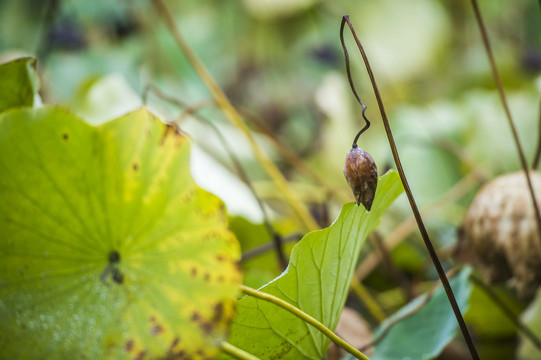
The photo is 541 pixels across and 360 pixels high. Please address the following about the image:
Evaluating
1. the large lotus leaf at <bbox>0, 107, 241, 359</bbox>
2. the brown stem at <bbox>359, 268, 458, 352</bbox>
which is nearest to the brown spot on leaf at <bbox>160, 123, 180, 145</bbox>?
the large lotus leaf at <bbox>0, 107, 241, 359</bbox>

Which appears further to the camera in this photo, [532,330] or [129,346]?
[532,330]

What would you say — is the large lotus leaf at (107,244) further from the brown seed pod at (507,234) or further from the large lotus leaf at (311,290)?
the brown seed pod at (507,234)

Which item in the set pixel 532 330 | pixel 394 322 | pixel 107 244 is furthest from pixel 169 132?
pixel 532 330

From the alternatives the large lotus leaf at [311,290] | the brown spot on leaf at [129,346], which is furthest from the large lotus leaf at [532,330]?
the brown spot on leaf at [129,346]

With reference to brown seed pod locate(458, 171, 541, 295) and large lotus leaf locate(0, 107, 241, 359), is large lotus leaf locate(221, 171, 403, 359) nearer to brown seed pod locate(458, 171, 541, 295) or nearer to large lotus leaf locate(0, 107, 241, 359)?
large lotus leaf locate(0, 107, 241, 359)

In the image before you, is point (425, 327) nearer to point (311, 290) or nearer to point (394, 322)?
point (394, 322)
